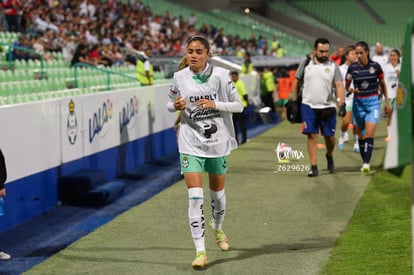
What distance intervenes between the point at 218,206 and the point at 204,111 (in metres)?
1.01

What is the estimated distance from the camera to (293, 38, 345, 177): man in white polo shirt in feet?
46.0

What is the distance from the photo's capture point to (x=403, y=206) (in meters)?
11.7

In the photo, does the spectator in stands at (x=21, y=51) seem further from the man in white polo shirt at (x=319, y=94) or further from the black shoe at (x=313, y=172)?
the black shoe at (x=313, y=172)

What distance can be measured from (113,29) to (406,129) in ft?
83.4

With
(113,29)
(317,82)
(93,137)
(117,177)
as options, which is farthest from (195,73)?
(113,29)

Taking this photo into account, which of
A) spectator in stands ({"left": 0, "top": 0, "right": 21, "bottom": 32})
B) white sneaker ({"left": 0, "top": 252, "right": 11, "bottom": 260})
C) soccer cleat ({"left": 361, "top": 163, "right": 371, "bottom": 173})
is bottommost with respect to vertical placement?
white sneaker ({"left": 0, "top": 252, "right": 11, "bottom": 260})

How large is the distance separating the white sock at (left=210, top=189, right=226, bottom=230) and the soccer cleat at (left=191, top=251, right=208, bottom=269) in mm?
709

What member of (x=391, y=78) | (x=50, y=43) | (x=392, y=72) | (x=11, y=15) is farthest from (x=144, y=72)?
(x=392, y=72)

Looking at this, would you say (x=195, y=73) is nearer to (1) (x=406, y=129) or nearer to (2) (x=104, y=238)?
(2) (x=104, y=238)

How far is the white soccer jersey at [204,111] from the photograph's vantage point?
830 centimetres

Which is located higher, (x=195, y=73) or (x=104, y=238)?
(x=195, y=73)

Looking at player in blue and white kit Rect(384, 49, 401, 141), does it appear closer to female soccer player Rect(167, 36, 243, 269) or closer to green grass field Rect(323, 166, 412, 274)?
green grass field Rect(323, 166, 412, 274)

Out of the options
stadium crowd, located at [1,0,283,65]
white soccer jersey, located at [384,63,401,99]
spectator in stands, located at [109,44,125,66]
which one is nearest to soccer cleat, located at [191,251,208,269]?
stadium crowd, located at [1,0,283,65]

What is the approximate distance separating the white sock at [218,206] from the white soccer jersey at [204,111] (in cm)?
47
